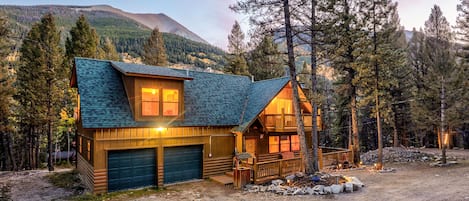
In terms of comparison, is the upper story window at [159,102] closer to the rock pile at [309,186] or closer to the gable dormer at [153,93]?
the gable dormer at [153,93]

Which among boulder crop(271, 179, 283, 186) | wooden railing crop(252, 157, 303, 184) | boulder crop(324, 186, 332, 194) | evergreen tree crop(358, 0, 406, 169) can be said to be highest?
evergreen tree crop(358, 0, 406, 169)

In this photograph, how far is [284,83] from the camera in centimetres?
1611

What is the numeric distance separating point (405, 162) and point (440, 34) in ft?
50.8

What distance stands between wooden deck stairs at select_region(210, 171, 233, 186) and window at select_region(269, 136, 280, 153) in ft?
11.2

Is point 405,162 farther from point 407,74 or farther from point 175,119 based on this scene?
point 175,119

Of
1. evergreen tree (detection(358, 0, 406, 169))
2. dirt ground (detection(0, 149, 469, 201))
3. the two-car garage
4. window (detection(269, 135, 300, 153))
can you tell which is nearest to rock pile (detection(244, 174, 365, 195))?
dirt ground (detection(0, 149, 469, 201))

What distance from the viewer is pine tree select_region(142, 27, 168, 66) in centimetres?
3189

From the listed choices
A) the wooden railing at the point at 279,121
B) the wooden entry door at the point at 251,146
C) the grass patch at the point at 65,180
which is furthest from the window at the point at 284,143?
the grass patch at the point at 65,180

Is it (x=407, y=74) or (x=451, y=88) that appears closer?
(x=451, y=88)

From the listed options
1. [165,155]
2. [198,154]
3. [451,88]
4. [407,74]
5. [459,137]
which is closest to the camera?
[165,155]

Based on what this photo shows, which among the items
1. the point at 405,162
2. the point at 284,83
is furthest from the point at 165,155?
the point at 405,162

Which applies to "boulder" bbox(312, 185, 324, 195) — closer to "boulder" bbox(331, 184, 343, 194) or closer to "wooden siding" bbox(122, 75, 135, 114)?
"boulder" bbox(331, 184, 343, 194)

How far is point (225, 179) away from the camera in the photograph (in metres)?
13.1

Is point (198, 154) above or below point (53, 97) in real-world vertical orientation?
below
